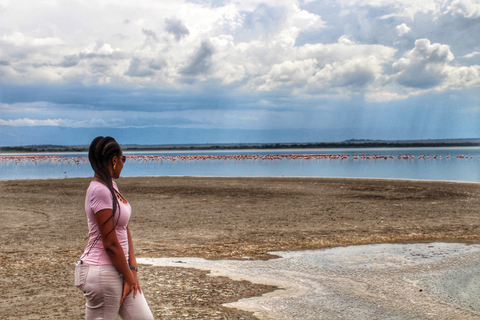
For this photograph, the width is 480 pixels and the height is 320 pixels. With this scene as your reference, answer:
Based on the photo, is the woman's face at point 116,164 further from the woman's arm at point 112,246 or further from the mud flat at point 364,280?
the mud flat at point 364,280

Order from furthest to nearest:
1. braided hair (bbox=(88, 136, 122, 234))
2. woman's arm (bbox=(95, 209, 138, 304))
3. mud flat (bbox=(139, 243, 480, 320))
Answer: mud flat (bbox=(139, 243, 480, 320)), braided hair (bbox=(88, 136, 122, 234)), woman's arm (bbox=(95, 209, 138, 304))

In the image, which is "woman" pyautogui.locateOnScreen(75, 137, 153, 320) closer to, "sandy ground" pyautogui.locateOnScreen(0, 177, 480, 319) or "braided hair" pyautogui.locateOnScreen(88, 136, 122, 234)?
"braided hair" pyautogui.locateOnScreen(88, 136, 122, 234)

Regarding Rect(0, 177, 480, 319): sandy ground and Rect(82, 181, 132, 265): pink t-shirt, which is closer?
Rect(82, 181, 132, 265): pink t-shirt

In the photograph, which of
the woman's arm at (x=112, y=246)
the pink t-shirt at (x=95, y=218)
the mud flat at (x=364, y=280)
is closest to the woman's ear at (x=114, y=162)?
the pink t-shirt at (x=95, y=218)

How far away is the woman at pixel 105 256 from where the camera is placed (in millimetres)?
3287

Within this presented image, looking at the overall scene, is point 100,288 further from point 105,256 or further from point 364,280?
point 364,280

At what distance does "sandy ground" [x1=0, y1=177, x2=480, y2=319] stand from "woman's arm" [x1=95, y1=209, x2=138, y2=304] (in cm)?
259

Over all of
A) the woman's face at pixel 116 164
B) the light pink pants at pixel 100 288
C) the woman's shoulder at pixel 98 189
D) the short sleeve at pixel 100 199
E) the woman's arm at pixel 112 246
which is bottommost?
the light pink pants at pixel 100 288

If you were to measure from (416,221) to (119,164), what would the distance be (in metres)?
11.5

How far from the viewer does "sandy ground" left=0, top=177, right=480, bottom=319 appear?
21.6 feet

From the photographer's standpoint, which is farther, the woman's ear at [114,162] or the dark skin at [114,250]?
the woman's ear at [114,162]

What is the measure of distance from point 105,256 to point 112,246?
11 centimetres

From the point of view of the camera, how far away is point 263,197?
64.0 feet

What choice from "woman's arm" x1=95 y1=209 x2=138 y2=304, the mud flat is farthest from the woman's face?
the mud flat
